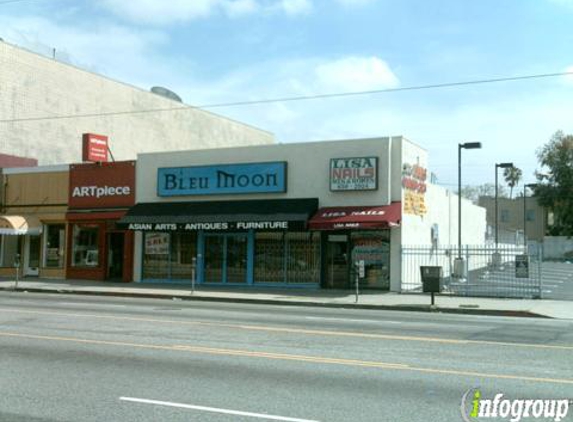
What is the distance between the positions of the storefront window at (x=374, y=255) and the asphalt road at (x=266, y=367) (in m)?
8.52

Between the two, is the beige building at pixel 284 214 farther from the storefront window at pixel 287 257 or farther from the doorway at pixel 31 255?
the doorway at pixel 31 255

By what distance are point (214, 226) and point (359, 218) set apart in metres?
5.95

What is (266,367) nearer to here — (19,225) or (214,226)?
(214,226)

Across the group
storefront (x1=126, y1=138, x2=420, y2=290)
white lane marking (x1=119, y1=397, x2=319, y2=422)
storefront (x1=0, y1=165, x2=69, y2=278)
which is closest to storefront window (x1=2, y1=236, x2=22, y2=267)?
storefront (x1=0, y1=165, x2=69, y2=278)

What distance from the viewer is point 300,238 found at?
25.3 meters

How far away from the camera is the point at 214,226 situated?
25.2 meters

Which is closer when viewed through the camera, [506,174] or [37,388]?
[37,388]

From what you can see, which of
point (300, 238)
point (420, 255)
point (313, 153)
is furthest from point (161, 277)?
point (420, 255)

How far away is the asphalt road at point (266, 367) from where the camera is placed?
6.82m

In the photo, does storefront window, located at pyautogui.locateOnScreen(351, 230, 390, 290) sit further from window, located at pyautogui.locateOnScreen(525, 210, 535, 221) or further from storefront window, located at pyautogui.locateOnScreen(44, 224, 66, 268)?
window, located at pyautogui.locateOnScreen(525, 210, 535, 221)

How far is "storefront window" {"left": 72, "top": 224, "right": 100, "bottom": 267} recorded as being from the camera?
2981 centimetres

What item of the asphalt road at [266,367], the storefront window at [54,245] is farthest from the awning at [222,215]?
the asphalt road at [266,367]

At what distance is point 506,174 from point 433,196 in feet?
244

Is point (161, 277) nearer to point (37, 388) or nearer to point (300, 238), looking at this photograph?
point (300, 238)
